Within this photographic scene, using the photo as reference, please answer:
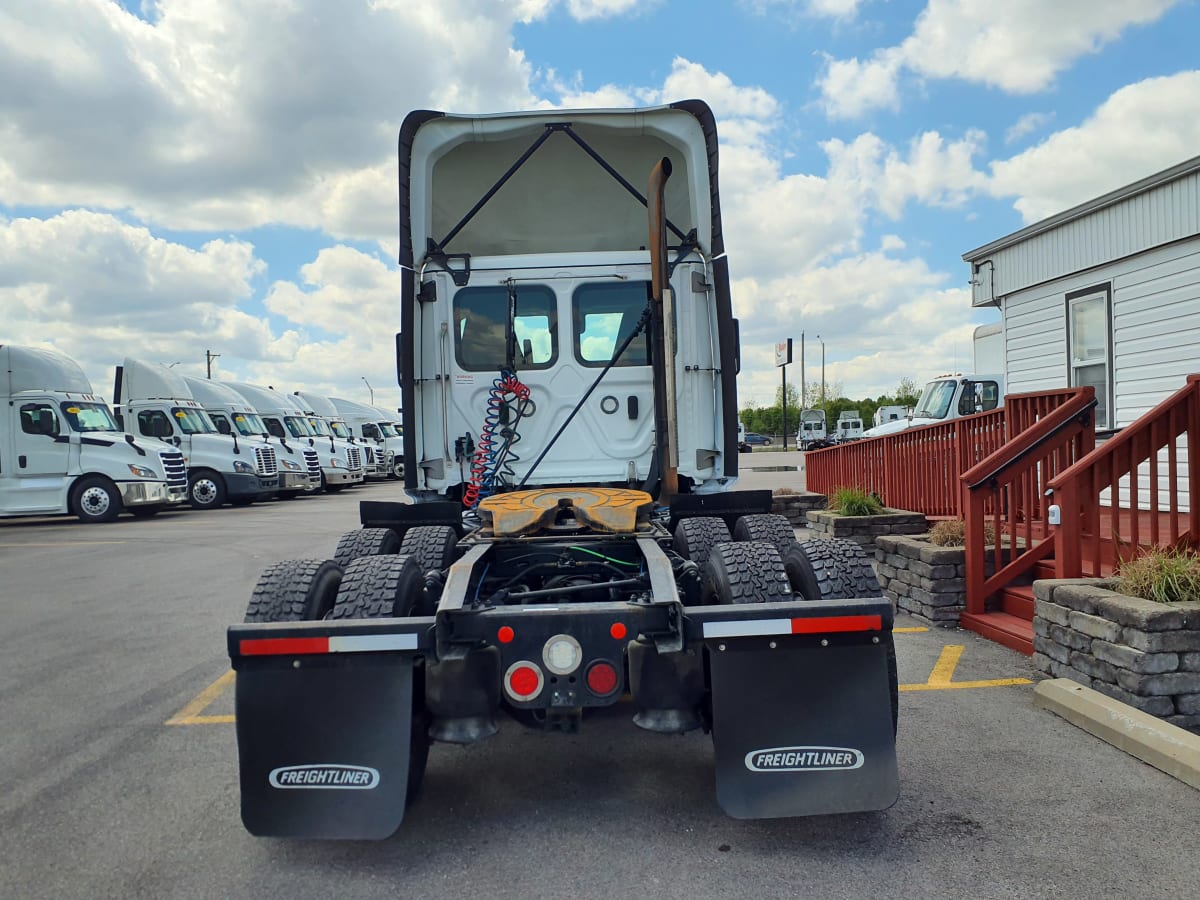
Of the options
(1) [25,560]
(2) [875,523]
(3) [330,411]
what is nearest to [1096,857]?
(2) [875,523]

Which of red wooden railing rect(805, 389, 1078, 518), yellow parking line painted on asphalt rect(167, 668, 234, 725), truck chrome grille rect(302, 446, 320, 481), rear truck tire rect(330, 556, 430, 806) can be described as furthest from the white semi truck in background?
rear truck tire rect(330, 556, 430, 806)

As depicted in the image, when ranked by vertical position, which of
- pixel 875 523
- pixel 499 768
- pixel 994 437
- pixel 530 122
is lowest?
pixel 499 768

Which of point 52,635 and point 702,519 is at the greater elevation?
point 702,519

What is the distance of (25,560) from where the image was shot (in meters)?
12.2

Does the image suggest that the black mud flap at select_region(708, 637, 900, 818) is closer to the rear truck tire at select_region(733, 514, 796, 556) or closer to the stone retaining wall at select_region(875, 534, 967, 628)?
the rear truck tire at select_region(733, 514, 796, 556)

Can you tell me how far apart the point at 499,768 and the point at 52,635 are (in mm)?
5168

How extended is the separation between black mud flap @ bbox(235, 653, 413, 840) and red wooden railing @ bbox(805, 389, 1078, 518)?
552 centimetres

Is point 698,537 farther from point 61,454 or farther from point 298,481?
point 298,481

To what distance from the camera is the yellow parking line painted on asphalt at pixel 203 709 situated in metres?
5.00

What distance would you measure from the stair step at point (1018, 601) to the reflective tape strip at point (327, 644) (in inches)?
191

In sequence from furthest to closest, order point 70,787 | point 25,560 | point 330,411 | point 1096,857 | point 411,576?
point 330,411, point 25,560, point 70,787, point 411,576, point 1096,857

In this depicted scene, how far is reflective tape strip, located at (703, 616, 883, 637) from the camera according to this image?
3.22 meters

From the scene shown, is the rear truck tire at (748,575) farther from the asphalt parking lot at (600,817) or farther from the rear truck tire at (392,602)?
the rear truck tire at (392,602)

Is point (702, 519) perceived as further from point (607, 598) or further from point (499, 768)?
point (499, 768)
